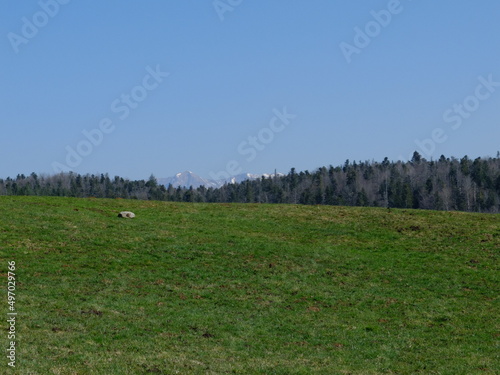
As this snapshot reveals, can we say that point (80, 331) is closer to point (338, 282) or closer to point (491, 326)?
point (338, 282)

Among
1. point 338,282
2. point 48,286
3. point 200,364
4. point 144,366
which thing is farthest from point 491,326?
point 48,286

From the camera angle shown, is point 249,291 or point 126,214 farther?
point 126,214

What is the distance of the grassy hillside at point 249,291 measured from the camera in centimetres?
2205

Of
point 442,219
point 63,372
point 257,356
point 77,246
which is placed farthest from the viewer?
point 442,219

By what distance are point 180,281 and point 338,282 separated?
1151cm

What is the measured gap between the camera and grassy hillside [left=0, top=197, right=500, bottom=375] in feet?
72.3

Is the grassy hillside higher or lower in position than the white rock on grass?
lower

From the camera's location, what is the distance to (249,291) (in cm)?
3416

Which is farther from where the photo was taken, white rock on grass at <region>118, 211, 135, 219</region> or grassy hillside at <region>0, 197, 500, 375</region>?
white rock on grass at <region>118, 211, 135, 219</region>

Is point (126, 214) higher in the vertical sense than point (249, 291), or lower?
higher

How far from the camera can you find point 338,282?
37812 millimetres

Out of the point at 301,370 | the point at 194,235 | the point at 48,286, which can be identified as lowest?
the point at 301,370

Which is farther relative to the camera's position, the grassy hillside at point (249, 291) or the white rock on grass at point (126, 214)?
the white rock on grass at point (126, 214)

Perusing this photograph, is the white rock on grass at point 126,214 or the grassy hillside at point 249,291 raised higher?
the white rock on grass at point 126,214
